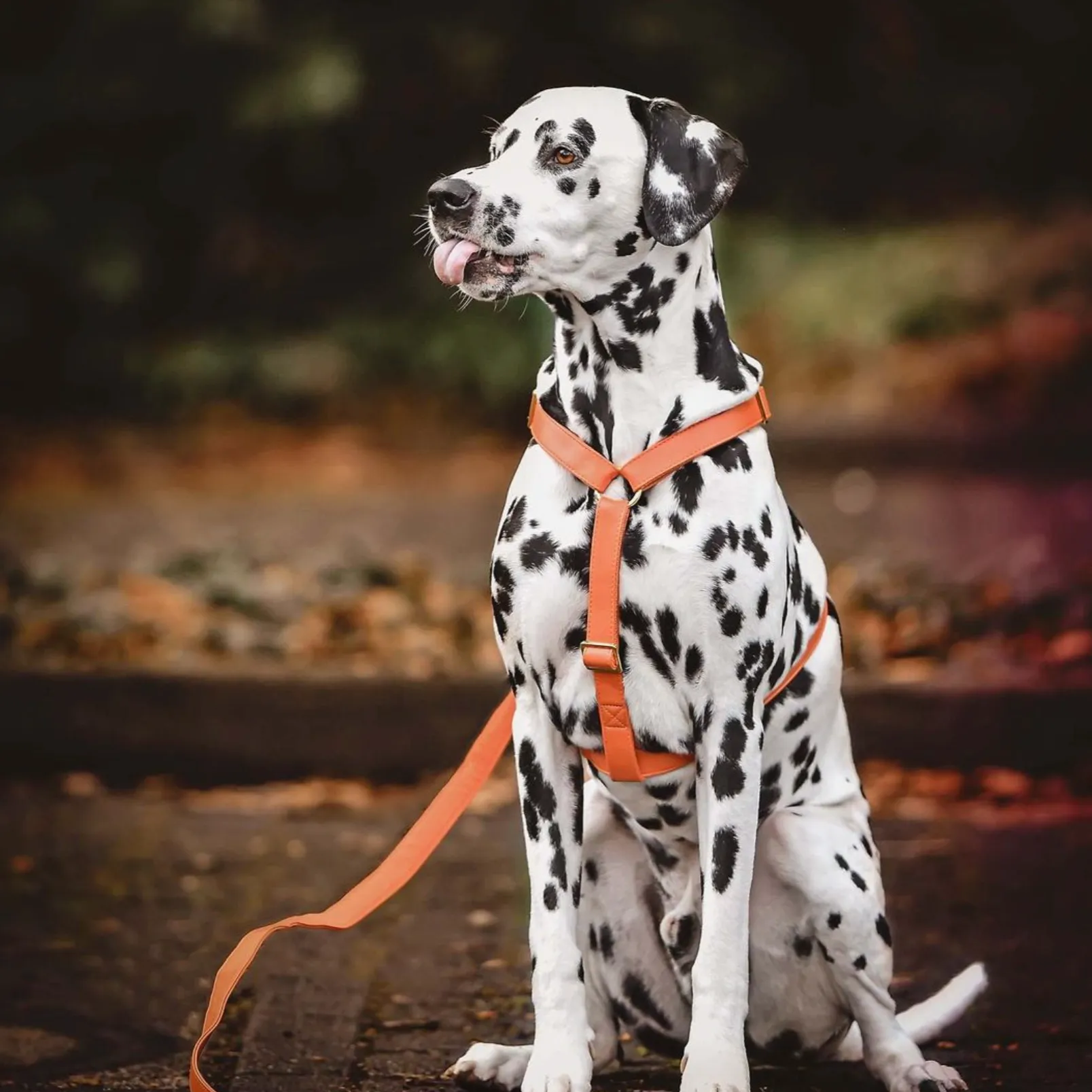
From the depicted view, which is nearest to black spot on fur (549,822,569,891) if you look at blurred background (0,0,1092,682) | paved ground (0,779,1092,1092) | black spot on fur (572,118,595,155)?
paved ground (0,779,1092,1092)

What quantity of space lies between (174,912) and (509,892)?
1.06m

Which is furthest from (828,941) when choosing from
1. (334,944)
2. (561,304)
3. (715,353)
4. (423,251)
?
(423,251)

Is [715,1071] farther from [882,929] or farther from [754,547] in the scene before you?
[754,547]

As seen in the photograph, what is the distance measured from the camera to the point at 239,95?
14.7 m

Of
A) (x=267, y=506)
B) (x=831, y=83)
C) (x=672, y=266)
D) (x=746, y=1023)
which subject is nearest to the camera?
(x=672, y=266)

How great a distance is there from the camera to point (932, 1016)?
13.3ft

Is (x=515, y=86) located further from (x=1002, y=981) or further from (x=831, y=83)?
(x=1002, y=981)

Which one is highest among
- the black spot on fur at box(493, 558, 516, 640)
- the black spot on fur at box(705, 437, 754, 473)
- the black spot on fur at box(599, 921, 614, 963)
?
the black spot on fur at box(705, 437, 754, 473)

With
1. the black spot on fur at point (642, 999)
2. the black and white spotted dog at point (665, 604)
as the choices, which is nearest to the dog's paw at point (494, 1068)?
the black and white spotted dog at point (665, 604)

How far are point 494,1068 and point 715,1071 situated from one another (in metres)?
0.66

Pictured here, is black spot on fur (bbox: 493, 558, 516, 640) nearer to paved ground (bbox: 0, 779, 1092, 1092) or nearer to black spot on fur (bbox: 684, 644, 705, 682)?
black spot on fur (bbox: 684, 644, 705, 682)

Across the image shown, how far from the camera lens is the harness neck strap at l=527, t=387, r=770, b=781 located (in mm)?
3408

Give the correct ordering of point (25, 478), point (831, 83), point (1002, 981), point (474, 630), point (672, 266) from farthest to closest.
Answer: point (831, 83) < point (25, 478) < point (474, 630) < point (1002, 981) < point (672, 266)

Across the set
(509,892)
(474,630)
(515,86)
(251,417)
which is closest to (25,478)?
(251,417)
